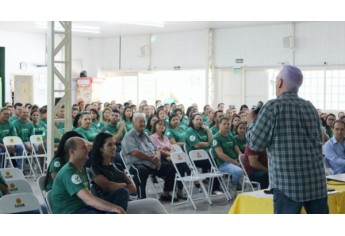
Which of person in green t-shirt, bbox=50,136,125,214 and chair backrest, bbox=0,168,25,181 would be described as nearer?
person in green t-shirt, bbox=50,136,125,214

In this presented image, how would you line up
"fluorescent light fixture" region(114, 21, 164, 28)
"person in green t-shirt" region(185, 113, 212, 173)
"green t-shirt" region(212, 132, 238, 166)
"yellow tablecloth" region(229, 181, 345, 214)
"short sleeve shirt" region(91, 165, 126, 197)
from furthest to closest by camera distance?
"fluorescent light fixture" region(114, 21, 164, 28) → "person in green t-shirt" region(185, 113, 212, 173) → "green t-shirt" region(212, 132, 238, 166) → "short sleeve shirt" region(91, 165, 126, 197) → "yellow tablecloth" region(229, 181, 345, 214)

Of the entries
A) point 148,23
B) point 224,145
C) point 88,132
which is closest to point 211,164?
point 224,145

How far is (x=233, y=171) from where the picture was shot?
7754mm

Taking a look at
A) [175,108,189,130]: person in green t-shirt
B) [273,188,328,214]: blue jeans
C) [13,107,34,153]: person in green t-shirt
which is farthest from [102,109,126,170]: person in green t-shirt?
[273,188,328,214]: blue jeans

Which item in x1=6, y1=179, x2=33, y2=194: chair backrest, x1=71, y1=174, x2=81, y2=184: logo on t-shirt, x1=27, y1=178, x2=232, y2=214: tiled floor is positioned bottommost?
x1=27, y1=178, x2=232, y2=214: tiled floor

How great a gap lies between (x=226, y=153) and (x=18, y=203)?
4263 millimetres

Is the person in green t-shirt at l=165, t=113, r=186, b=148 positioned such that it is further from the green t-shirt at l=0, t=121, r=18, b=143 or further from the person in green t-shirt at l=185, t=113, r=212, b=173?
the green t-shirt at l=0, t=121, r=18, b=143

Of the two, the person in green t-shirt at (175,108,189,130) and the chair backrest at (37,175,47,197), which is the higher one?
the person in green t-shirt at (175,108,189,130)

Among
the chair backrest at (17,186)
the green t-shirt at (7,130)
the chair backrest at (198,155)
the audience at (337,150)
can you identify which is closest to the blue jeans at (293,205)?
the chair backrest at (17,186)

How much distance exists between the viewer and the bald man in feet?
10.0

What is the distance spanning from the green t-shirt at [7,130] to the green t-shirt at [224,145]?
3795 mm

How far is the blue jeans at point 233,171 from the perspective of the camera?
7724 millimetres

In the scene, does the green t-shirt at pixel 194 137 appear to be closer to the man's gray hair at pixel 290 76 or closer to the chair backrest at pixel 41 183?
the chair backrest at pixel 41 183
